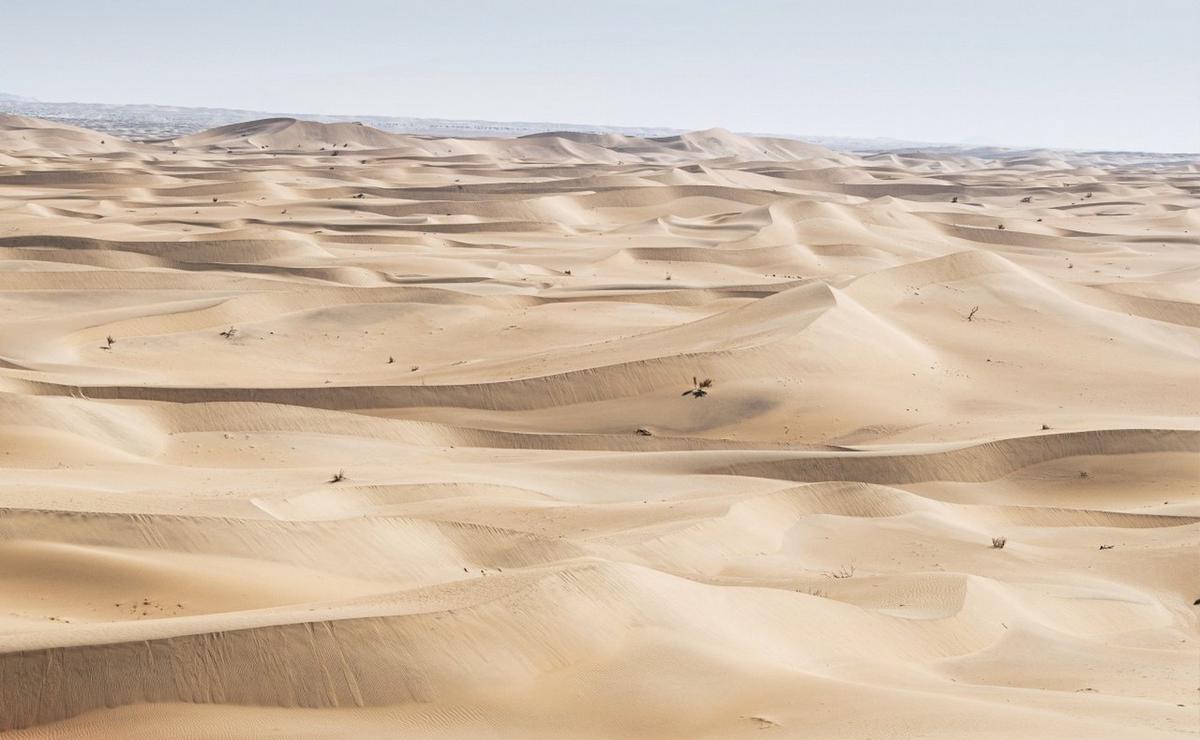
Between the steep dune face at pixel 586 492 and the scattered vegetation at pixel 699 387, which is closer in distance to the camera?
the steep dune face at pixel 586 492

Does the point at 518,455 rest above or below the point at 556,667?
below

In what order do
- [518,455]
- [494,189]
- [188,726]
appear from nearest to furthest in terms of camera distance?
[188,726], [518,455], [494,189]

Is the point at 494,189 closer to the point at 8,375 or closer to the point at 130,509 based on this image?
the point at 8,375

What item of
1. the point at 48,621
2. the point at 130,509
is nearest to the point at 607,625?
the point at 48,621

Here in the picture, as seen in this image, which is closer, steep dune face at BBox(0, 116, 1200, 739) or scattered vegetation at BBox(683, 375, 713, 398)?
steep dune face at BBox(0, 116, 1200, 739)

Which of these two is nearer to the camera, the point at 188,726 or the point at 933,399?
the point at 188,726
